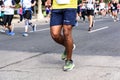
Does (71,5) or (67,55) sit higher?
(71,5)

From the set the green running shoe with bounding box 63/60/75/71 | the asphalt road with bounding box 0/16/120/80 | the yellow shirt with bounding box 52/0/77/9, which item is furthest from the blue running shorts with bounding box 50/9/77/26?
the asphalt road with bounding box 0/16/120/80

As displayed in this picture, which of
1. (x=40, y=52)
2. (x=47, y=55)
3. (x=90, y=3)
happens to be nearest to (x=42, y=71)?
(x=47, y=55)

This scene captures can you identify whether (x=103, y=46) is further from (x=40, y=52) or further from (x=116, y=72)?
(x=116, y=72)

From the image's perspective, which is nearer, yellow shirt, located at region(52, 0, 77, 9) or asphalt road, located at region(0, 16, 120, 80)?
asphalt road, located at region(0, 16, 120, 80)

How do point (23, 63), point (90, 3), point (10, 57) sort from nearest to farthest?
point (23, 63) → point (10, 57) → point (90, 3)

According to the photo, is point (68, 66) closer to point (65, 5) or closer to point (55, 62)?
point (55, 62)

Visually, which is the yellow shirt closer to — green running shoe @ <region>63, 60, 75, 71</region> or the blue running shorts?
the blue running shorts

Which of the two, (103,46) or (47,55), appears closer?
(47,55)

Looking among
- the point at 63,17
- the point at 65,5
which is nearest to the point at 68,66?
the point at 63,17

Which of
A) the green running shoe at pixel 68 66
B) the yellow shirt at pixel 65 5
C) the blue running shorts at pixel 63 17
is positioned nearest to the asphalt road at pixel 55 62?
the green running shoe at pixel 68 66

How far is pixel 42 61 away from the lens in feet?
27.9

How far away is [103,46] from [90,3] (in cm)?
691

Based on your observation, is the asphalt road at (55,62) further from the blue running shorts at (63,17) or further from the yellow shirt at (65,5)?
the yellow shirt at (65,5)

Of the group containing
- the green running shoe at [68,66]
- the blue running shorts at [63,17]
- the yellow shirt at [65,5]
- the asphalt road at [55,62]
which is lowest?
the asphalt road at [55,62]
